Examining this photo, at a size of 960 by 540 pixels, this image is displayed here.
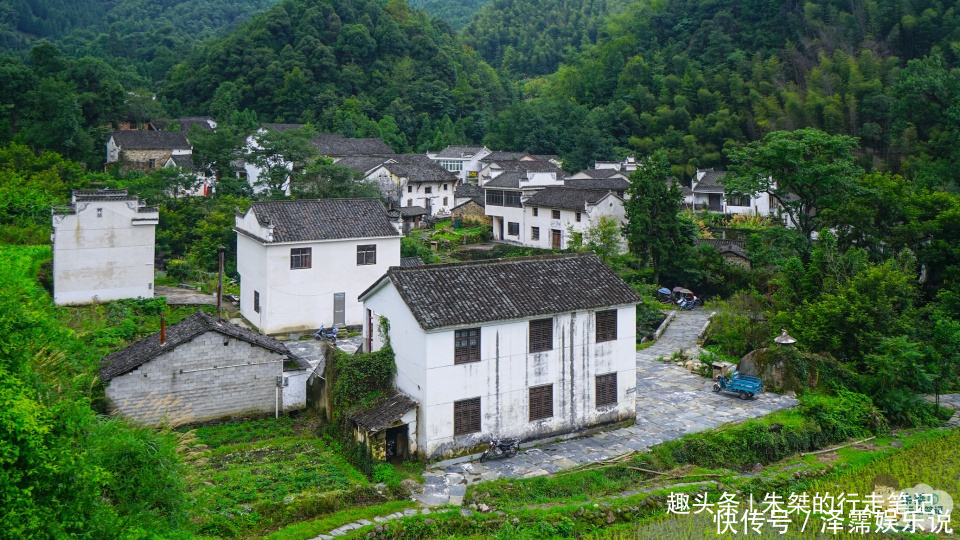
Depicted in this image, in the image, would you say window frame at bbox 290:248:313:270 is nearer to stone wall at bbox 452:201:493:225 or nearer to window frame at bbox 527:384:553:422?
window frame at bbox 527:384:553:422

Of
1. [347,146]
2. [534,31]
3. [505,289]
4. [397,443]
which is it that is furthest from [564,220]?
[534,31]

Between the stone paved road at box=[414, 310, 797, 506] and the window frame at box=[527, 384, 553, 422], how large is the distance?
61 centimetres

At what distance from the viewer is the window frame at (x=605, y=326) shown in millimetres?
16781

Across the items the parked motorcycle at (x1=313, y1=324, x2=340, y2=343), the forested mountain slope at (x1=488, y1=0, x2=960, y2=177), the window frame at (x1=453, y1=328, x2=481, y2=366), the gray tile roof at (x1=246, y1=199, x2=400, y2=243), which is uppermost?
the forested mountain slope at (x1=488, y1=0, x2=960, y2=177)

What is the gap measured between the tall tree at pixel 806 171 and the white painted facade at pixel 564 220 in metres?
6.49

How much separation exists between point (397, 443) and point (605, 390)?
192 inches

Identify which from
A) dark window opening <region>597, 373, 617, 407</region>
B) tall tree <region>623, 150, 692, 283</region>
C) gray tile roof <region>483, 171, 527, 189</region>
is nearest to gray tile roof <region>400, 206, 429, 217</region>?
gray tile roof <region>483, 171, 527, 189</region>

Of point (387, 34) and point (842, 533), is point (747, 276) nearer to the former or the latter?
point (842, 533)

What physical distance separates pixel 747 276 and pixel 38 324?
2555 centimetres

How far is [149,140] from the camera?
4944 cm

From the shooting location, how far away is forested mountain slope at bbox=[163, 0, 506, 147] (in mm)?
65125

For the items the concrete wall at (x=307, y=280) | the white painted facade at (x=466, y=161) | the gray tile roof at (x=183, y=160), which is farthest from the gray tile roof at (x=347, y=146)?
the concrete wall at (x=307, y=280)

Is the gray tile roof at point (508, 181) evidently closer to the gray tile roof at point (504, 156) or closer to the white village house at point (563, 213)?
the white village house at point (563, 213)

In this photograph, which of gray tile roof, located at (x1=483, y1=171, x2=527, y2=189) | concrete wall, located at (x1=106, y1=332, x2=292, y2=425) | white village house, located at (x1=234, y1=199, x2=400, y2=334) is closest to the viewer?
concrete wall, located at (x1=106, y1=332, x2=292, y2=425)
